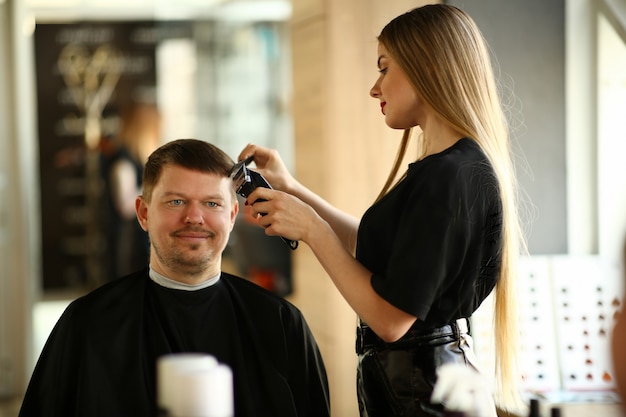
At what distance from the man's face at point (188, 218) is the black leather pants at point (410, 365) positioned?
0.55 metres

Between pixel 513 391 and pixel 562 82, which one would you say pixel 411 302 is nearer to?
pixel 513 391

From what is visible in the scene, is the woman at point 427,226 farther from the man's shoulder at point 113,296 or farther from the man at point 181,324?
the man's shoulder at point 113,296

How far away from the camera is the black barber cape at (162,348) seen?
1.95 m

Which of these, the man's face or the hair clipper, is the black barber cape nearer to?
the man's face

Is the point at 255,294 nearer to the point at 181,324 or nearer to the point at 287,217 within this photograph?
the point at 181,324

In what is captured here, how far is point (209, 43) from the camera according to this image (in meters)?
6.89

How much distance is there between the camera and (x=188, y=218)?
2.08 m

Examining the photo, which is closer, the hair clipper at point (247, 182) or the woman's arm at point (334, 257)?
the woman's arm at point (334, 257)

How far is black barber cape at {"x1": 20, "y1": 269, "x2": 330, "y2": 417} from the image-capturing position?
1945mm

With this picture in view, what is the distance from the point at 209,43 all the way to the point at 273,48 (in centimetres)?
58

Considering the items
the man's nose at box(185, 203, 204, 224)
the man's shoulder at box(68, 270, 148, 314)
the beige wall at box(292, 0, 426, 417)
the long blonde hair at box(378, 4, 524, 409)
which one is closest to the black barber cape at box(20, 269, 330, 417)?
the man's shoulder at box(68, 270, 148, 314)

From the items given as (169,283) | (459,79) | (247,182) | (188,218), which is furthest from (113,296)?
(459,79)

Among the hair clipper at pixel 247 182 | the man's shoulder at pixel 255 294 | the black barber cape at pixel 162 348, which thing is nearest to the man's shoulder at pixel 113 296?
the black barber cape at pixel 162 348

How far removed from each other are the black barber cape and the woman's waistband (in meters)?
0.35
